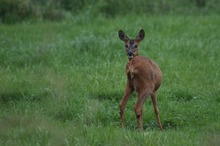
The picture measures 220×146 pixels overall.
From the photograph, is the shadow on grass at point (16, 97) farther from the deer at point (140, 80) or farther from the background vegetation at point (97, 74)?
the deer at point (140, 80)

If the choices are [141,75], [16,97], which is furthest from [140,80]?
[16,97]

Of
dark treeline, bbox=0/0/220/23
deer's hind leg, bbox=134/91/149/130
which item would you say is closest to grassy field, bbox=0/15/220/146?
deer's hind leg, bbox=134/91/149/130

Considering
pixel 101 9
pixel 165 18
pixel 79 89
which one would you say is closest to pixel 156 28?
pixel 165 18

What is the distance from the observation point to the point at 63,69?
38.9ft

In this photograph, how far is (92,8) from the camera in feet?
60.1

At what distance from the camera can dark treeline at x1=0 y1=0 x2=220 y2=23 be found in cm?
1739

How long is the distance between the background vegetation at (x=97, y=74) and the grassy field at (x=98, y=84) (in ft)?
0.05

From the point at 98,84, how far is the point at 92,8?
7.96m

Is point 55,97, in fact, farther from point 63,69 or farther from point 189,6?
point 189,6

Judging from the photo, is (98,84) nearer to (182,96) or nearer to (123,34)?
(182,96)

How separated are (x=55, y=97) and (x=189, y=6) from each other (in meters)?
10.9

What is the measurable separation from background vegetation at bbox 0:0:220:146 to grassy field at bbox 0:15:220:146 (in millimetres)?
15

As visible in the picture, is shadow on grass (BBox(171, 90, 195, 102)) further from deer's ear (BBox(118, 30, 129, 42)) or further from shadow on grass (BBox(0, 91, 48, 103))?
shadow on grass (BBox(0, 91, 48, 103))

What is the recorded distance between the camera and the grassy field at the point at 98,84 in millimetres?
7848
